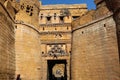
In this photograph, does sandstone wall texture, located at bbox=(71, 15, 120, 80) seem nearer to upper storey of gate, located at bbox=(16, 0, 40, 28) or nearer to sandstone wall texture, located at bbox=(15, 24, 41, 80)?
sandstone wall texture, located at bbox=(15, 24, 41, 80)

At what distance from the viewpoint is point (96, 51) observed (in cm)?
1378

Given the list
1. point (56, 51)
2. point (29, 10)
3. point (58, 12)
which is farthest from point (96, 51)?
point (58, 12)

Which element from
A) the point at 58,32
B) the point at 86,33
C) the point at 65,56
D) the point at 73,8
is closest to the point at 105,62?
the point at 86,33

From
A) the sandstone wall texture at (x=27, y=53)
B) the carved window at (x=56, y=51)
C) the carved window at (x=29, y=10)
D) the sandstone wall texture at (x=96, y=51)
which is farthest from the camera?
the carved window at (x=56, y=51)

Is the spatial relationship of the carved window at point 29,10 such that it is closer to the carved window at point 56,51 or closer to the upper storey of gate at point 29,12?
the upper storey of gate at point 29,12

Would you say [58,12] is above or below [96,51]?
above

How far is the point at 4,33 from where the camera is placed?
35.9ft

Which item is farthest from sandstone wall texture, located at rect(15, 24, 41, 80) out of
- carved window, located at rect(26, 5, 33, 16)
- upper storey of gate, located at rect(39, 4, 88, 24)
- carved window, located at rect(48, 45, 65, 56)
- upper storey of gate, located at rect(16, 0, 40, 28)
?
upper storey of gate, located at rect(39, 4, 88, 24)

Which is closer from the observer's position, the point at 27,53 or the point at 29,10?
the point at 27,53

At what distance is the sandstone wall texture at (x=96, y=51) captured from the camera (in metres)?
12.2

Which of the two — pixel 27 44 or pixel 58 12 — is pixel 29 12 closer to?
pixel 27 44

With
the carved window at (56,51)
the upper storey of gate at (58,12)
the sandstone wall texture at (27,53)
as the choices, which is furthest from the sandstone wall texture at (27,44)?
the upper storey of gate at (58,12)

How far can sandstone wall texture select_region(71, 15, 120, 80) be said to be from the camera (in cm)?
1220

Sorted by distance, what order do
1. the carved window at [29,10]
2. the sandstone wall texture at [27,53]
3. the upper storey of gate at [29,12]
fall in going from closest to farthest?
1. the sandstone wall texture at [27,53]
2. the upper storey of gate at [29,12]
3. the carved window at [29,10]
